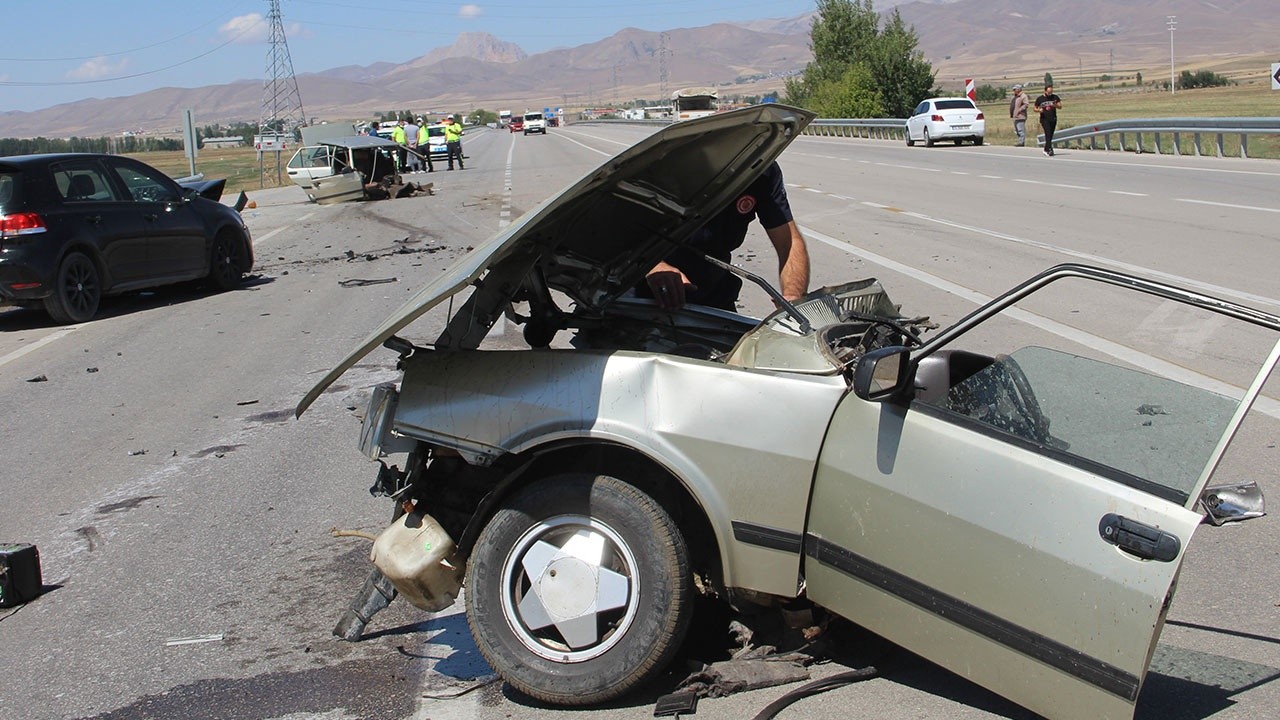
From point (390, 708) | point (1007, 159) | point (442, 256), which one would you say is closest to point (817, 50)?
point (1007, 159)

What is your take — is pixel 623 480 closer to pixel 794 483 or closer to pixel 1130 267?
pixel 794 483

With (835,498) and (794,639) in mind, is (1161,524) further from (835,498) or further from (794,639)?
(794,639)

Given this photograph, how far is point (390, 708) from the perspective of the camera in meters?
3.76

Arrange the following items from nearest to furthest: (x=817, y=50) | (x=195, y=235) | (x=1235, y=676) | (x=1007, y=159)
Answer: (x=1235, y=676) < (x=195, y=235) < (x=1007, y=159) < (x=817, y=50)

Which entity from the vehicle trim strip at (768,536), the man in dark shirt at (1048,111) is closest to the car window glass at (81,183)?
the vehicle trim strip at (768,536)

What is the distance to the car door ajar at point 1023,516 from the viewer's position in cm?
284

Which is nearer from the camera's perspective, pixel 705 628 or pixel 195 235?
pixel 705 628

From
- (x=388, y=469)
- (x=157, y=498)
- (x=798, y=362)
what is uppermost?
(x=798, y=362)

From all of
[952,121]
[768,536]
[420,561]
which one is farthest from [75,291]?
[952,121]

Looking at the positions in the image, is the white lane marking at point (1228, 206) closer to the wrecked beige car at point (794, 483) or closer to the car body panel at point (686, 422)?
the wrecked beige car at point (794, 483)

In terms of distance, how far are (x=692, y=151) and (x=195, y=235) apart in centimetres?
1175

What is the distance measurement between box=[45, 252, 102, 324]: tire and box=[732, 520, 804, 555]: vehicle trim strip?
1118 cm

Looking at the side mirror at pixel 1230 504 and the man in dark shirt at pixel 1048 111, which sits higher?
the man in dark shirt at pixel 1048 111

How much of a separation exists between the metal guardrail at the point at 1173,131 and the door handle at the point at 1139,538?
24322 mm
